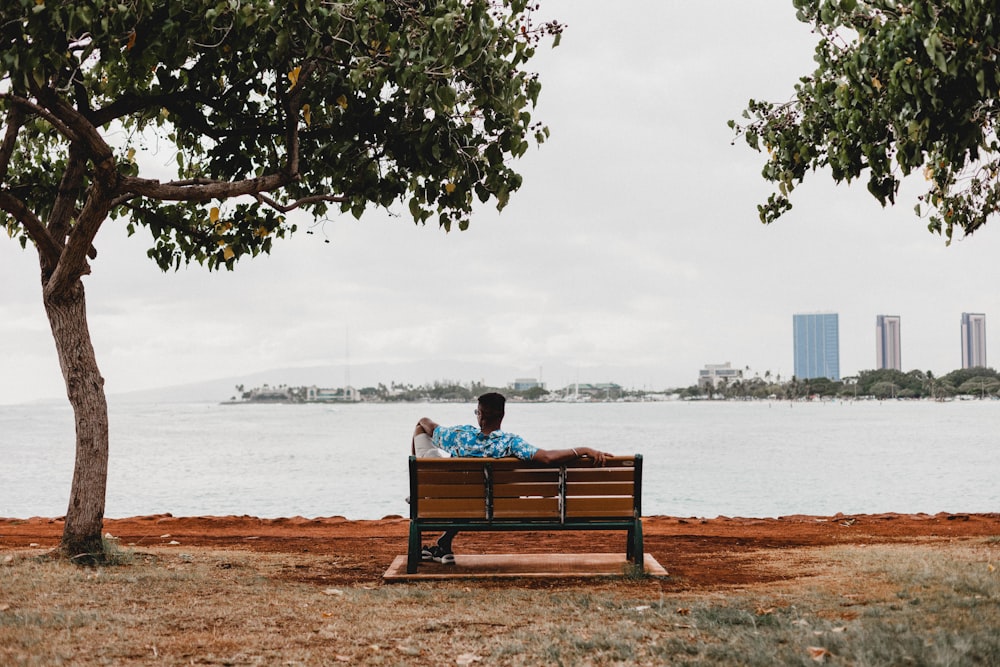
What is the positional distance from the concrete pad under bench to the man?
0.73 ft

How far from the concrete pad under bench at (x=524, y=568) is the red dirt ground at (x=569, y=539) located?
22cm

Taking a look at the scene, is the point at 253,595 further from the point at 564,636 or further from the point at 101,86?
the point at 101,86

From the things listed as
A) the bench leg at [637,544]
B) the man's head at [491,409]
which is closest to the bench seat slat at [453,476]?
the man's head at [491,409]

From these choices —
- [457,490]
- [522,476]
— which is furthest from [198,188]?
[522,476]

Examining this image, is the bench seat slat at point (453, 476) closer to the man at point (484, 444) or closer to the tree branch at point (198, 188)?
the man at point (484, 444)

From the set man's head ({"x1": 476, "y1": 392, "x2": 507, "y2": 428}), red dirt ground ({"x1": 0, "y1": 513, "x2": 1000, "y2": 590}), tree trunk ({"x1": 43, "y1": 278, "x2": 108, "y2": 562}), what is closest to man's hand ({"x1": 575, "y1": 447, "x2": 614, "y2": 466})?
man's head ({"x1": 476, "y1": 392, "x2": 507, "y2": 428})

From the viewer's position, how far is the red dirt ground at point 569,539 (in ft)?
27.1

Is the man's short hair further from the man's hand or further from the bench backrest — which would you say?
the man's hand

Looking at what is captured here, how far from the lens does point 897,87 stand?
551cm

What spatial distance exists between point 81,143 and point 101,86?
2196mm

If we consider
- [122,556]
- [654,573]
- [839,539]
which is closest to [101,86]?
[122,556]

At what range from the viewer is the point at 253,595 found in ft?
21.7

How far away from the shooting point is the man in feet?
23.4

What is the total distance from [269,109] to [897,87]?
19.6 feet
